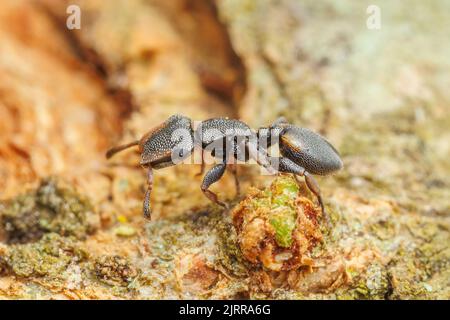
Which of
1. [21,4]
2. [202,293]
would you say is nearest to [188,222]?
[202,293]

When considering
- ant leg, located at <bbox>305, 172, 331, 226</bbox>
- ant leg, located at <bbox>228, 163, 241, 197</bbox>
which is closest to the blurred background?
ant leg, located at <bbox>228, 163, 241, 197</bbox>

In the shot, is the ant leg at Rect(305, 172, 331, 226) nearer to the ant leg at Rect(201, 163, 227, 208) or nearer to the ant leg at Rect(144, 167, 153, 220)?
the ant leg at Rect(201, 163, 227, 208)

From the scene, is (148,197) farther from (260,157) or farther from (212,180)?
(260,157)

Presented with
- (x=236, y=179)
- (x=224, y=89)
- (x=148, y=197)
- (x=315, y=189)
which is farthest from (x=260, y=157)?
(x=224, y=89)

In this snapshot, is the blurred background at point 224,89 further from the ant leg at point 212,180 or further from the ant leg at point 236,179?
the ant leg at point 212,180

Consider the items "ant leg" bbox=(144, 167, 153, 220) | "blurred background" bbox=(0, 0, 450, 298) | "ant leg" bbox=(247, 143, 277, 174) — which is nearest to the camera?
"ant leg" bbox=(247, 143, 277, 174)

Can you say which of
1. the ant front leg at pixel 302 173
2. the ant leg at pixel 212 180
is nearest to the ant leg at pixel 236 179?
the ant leg at pixel 212 180
